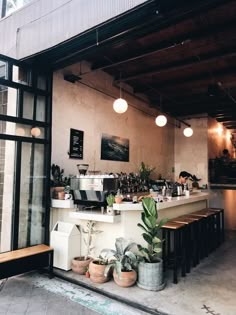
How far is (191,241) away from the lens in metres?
4.75

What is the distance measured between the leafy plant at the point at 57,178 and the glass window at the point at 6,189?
77cm

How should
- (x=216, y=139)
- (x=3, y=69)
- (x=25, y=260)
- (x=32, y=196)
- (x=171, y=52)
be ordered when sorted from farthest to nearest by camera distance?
(x=216, y=139) → (x=171, y=52) → (x=32, y=196) → (x=3, y=69) → (x=25, y=260)

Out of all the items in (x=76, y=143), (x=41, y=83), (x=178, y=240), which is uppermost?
(x=41, y=83)

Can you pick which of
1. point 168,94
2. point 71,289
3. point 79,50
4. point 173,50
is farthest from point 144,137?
point 71,289

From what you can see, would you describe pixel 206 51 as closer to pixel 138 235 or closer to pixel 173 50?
pixel 173 50

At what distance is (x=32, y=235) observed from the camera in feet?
14.5

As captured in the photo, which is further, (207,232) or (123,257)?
(207,232)

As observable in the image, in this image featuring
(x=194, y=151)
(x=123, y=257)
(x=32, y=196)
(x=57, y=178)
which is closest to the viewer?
(x=123, y=257)

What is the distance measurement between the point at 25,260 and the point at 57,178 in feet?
5.19

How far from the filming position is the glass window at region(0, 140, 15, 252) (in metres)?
4.19

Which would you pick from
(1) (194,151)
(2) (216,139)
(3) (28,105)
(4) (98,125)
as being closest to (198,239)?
(4) (98,125)

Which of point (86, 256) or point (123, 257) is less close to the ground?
point (123, 257)

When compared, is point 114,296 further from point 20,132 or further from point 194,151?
point 194,151

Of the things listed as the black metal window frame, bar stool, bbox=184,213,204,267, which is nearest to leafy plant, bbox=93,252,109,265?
the black metal window frame
